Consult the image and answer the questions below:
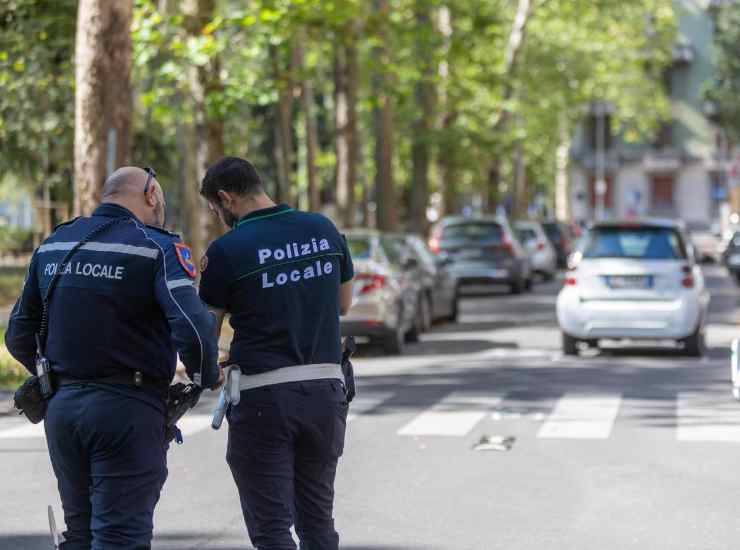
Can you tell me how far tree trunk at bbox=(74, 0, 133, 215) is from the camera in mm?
17219

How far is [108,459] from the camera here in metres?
5.41

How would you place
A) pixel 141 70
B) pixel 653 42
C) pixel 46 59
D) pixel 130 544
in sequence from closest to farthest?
pixel 130 544 → pixel 46 59 → pixel 141 70 → pixel 653 42

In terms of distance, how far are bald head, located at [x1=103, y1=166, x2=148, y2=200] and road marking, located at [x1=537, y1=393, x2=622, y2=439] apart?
627 cm

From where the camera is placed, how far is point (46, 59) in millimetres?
25141

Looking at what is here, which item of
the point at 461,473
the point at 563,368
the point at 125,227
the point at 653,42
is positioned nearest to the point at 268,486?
the point at 125,227

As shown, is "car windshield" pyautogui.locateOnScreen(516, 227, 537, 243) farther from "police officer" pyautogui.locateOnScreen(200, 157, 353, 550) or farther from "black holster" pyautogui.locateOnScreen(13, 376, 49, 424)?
"black holster" pyautogui.locateOnScreen(13, 376, 49, 424)

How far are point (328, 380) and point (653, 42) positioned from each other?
5484 cm

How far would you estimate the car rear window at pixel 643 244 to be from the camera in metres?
18.0

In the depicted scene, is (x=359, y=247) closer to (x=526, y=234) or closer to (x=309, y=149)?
(x=309, y=149)

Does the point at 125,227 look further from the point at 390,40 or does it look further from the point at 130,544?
the point at 390,40

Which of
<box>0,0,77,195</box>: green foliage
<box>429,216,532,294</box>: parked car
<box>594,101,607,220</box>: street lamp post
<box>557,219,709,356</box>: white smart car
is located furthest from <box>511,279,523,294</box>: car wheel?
<box>594,101,607,220</box>: street lamp post

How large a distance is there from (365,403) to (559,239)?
36313mm

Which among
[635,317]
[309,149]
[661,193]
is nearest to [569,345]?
[635,317]

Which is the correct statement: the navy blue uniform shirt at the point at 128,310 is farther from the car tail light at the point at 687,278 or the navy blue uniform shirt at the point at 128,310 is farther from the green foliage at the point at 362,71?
the green foliage at the point at 362,71
